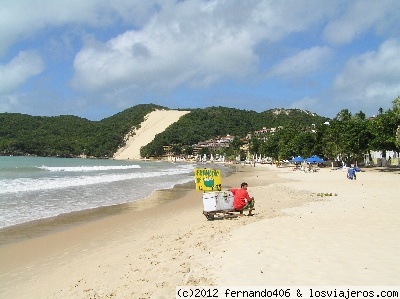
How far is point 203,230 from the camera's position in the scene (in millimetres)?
10961

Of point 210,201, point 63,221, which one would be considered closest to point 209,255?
point 210,201

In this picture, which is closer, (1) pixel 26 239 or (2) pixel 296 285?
(2) pixel 296 285

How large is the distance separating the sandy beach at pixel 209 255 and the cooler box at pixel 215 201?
75cm

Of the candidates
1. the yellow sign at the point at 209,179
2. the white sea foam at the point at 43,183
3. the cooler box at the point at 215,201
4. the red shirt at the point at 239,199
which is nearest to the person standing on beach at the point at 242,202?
the red shirt at the point at 239,199

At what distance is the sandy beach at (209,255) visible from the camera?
599 cm

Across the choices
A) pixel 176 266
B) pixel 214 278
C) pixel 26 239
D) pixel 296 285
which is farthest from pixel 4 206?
pixel 296 285

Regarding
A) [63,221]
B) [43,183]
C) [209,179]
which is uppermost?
[209,179]

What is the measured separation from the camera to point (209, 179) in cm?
1855

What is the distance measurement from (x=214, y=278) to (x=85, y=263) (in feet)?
13.1

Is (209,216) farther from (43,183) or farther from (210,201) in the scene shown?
(43,183)

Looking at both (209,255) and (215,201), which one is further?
(215,201)

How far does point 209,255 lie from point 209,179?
1108cm

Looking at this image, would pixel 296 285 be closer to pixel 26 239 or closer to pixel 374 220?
pixel 374 220

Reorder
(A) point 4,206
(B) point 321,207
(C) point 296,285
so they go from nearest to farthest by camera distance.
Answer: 1. (C) point 296,285
2. (B) point 321,207
3. (A) point 4,206
